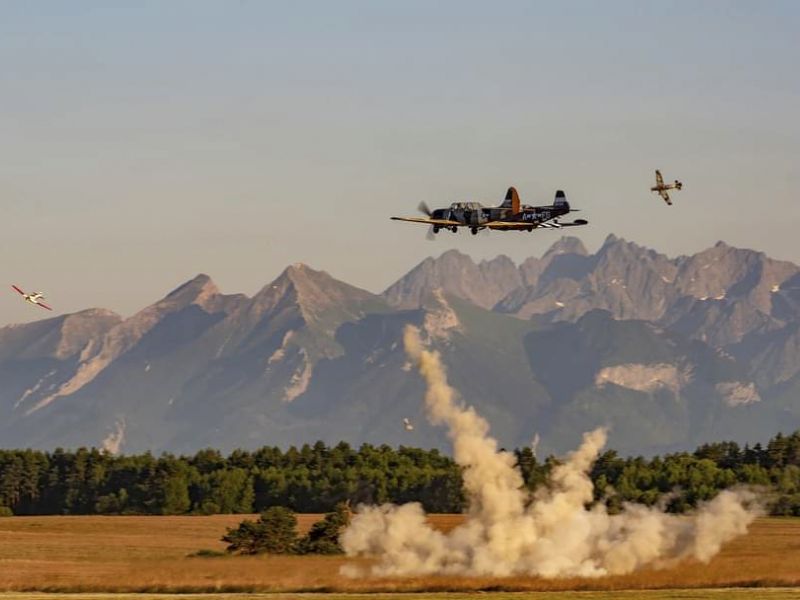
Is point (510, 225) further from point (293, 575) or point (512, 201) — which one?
point (293, 575)

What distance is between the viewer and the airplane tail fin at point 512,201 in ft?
369

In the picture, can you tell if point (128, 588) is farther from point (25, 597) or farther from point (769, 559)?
point (769, 559)

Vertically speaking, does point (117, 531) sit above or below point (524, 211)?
below

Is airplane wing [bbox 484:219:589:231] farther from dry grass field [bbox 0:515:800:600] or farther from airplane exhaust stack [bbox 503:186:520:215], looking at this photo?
dry grass field [bbox 0:515:800:600]

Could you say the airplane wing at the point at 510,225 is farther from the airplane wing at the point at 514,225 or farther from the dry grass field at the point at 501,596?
the dry grass field at the point at 501,596

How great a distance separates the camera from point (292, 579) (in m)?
103

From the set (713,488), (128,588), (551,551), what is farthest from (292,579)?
(713,488)

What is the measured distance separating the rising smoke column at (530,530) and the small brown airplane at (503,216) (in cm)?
1014

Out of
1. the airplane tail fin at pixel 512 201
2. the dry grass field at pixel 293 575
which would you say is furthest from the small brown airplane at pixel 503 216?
the dry grass field at pixel 293 575

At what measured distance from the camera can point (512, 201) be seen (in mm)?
113000

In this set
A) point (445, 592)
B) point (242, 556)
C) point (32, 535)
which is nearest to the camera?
point (445, 592)

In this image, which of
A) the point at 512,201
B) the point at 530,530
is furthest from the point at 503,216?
the point at 530,530

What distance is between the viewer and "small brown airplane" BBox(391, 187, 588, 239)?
368 ft

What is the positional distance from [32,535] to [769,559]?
8172cm
